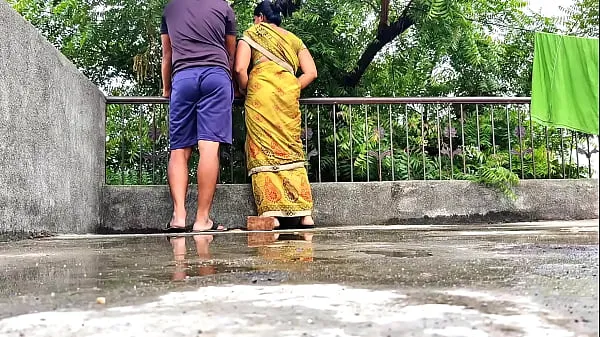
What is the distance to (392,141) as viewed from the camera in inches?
231

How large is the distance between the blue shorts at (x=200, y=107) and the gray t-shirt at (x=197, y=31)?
0.07m

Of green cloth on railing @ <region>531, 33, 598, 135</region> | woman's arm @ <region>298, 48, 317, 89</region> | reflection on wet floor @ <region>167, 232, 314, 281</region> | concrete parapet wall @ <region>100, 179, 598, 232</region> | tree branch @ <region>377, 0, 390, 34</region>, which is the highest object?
tree branch @ <region>377, 0, 390, 34</region>

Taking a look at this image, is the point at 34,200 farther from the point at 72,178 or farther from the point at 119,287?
the point at 119,287

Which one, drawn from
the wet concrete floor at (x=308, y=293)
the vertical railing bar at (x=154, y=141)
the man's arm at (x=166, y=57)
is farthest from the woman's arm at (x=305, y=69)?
the wet concrete floor at (x=308, y=293)

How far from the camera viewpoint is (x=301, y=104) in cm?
571

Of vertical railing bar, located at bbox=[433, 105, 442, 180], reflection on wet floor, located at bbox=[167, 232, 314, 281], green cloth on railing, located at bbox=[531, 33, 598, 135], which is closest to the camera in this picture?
green cloth on railing, located at bbox=[531, 33, 598, 135]

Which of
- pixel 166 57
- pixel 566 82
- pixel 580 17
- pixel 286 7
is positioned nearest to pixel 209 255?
pixel 566 82

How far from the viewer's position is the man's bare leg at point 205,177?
4.44 metres

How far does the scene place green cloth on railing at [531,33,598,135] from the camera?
1.08 meters

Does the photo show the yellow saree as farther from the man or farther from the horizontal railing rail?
the horizontal railing rail

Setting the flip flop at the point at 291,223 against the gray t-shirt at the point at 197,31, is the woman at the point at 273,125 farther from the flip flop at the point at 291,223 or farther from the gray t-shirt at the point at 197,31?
the gray t-shirt at the point at 197,31

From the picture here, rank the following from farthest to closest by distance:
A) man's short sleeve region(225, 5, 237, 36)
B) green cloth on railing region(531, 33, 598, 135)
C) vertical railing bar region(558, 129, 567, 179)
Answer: vertical railing bar region(558, 129, 567, 179) < man's short sleeve region(225, 5, 237, 36) < green cloth on railing region(531, 33, 598, 135)

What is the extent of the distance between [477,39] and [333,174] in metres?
2.27

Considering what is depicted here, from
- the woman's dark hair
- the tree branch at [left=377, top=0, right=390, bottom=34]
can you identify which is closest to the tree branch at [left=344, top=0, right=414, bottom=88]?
the tree branch at [left=377, top=0, right=390, bottom=34]
